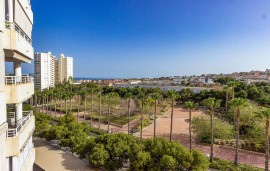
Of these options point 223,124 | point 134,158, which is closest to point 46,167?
point 134,158

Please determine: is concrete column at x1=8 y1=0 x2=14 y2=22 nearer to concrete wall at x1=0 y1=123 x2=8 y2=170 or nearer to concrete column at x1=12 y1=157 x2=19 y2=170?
concrete wall at x1=0 y1=123 x2=8 y2=170

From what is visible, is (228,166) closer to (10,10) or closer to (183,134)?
(183,134)

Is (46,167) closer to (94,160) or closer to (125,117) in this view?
(94,160)

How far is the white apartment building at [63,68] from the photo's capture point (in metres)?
112

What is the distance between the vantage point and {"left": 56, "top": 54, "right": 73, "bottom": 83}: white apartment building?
369ft

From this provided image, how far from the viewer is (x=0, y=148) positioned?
748 cm

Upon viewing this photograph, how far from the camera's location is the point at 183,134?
33.8 meters

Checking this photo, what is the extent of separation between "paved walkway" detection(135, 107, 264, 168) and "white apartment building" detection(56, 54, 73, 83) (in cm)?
7811

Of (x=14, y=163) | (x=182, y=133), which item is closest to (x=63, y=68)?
(x=182, y=133)

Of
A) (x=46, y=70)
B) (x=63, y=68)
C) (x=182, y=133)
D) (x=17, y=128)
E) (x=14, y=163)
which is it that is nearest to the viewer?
(x=14, y=163)

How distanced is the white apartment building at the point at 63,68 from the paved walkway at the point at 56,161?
294 feet

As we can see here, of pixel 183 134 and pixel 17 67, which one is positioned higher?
pixel 17 67

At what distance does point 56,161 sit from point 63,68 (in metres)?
101

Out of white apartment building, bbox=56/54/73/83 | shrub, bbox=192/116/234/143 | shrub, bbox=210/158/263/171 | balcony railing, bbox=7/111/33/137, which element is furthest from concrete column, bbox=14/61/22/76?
white apartment building, bbox=56/54/73/83
